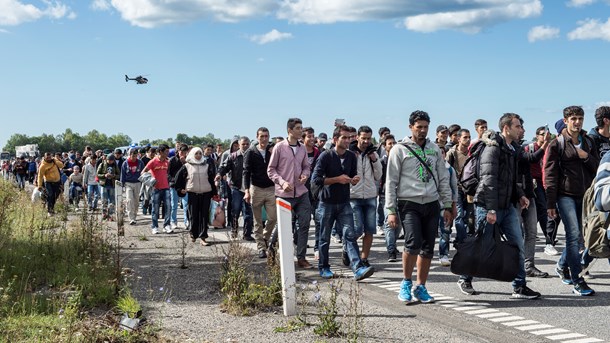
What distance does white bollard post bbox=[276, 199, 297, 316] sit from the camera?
721 centimetres

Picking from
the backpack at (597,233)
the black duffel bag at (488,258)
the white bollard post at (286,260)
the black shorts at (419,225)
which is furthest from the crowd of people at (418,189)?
the white bollard post at (286,260)

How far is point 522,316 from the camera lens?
7289 mm

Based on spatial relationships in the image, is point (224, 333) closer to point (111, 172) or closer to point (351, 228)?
point (351, 228)

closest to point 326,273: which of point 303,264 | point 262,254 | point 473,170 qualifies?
point 303,264

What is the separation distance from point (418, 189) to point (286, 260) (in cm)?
170

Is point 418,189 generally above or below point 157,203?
above

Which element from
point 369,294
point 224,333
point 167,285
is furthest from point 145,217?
point 224,333

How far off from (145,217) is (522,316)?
1547cm

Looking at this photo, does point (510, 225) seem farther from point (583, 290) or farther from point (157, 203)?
point (157, 203)

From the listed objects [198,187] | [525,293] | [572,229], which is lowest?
[525,293]

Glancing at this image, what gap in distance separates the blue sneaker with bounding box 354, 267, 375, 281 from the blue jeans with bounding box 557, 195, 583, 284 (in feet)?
7.81

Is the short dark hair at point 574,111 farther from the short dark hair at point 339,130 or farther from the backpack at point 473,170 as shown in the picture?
the short dark hair at point 339,130

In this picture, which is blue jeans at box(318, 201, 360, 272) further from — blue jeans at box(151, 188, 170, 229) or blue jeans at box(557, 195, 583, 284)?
blue jeans at box(151, 188, 170, 229)

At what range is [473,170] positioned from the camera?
28.1ft
